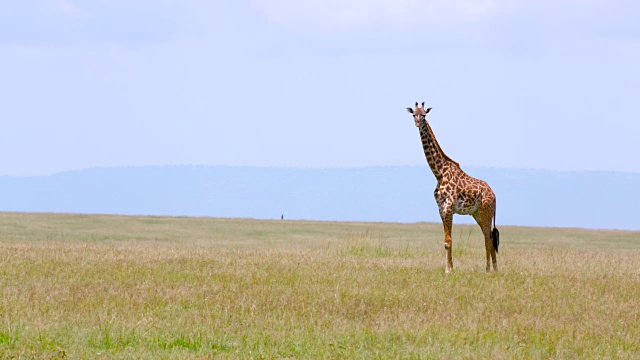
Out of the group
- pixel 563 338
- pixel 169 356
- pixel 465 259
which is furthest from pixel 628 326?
pixel 465 259

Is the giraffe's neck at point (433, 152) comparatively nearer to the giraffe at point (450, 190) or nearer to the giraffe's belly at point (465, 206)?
the giraffe at point (450, 190)

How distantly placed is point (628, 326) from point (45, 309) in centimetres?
928

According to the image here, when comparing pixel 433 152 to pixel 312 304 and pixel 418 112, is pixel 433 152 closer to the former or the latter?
pixel 418 112

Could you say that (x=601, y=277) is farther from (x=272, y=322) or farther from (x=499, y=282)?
(x=272, y=322)

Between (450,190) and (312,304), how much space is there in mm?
5726

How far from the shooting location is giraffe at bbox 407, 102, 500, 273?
1992 cm

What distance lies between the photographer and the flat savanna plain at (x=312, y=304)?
11844 mm

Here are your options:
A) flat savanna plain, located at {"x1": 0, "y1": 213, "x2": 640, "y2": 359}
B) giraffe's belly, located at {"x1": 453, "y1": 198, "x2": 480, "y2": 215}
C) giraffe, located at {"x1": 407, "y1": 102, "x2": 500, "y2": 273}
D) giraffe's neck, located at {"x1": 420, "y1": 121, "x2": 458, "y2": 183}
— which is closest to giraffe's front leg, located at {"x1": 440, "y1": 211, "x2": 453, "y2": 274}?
giraffe, located at {"x1": 407, "y1": 102, "x2": 500, "y2": 273}

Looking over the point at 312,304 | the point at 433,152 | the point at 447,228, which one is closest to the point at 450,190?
the point at 447,228

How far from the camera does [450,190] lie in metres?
19.9

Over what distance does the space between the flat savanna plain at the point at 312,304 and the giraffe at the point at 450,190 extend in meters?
1.21

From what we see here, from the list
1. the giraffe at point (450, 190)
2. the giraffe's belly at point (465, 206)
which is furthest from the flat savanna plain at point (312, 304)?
the giraffe's belly at point (465, 206)

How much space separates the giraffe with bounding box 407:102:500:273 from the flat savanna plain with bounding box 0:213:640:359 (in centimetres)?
121

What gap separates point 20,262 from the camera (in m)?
20.6
